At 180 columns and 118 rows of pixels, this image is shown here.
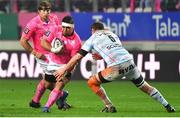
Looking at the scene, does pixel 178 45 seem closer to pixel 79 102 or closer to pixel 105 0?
pixel 105 0

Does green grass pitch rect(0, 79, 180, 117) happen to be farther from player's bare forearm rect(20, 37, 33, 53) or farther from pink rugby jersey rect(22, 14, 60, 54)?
pink rugby jersey rect(22, 14, 60, 54)

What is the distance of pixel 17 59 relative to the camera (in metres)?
25.5

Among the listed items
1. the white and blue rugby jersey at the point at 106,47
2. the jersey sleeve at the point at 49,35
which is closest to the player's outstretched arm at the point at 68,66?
the white and blue rugby jersey at the point at 106,47

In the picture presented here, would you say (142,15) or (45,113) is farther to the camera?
(142,15)

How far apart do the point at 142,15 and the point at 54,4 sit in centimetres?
352

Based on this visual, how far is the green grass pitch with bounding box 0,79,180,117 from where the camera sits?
48.5 feet

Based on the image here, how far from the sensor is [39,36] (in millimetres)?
16547

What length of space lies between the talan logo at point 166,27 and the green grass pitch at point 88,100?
12.4 feet

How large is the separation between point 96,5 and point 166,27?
9.30 ft

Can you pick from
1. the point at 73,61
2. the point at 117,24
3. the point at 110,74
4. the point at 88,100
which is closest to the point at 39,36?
the point at 73,61

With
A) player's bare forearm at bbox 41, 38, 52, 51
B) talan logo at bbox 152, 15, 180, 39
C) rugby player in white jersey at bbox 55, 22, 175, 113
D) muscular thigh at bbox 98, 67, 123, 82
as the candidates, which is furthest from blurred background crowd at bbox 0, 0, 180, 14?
muscular thigh at bbox 98, 67, 123, 82

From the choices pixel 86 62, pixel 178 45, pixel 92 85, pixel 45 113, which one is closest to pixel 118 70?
pixel 92 85

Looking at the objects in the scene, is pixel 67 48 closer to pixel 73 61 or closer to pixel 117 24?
pixel 73 61

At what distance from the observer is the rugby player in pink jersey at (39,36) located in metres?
16.2
